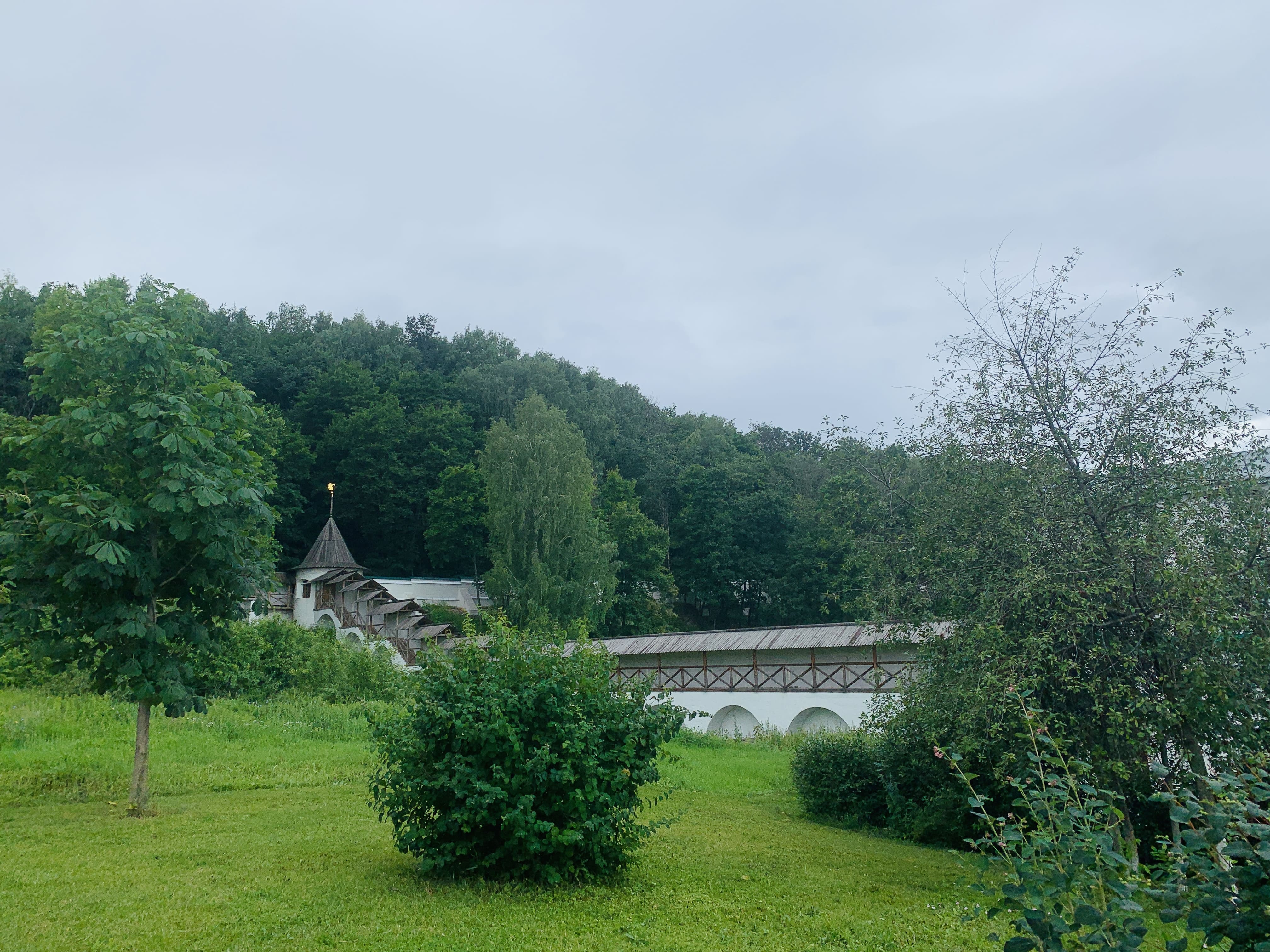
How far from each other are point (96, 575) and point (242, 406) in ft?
7.18

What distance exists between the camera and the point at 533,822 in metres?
6.28

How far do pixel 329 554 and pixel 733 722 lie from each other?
21588 mm

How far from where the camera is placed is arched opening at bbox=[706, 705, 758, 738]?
80.1ft

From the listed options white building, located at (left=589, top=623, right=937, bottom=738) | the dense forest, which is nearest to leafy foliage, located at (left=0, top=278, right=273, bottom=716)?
white building, located at (left=589, top=623, right=937, bottom=738)

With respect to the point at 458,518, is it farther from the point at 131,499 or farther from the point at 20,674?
the point at 131,499

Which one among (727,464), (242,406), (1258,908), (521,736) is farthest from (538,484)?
(1258,908)

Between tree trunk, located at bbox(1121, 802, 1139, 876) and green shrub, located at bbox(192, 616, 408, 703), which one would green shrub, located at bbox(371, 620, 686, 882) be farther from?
green shrub, located at bbox(192, 616, 408, 703)

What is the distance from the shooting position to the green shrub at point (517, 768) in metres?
6.39

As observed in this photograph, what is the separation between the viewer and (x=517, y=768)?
6.44 m

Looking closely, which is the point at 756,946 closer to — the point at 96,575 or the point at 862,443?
the point at 862,443

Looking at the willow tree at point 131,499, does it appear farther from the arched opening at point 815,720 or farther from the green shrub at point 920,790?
the arched opening at point 815,720

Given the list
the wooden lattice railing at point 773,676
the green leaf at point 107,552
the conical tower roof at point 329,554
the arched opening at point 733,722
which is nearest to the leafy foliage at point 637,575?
the conical tower roof at point 329,554

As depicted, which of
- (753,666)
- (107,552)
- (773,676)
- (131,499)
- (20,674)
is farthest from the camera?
(753,666)

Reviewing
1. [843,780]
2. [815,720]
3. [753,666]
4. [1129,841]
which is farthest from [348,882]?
[753,666]
